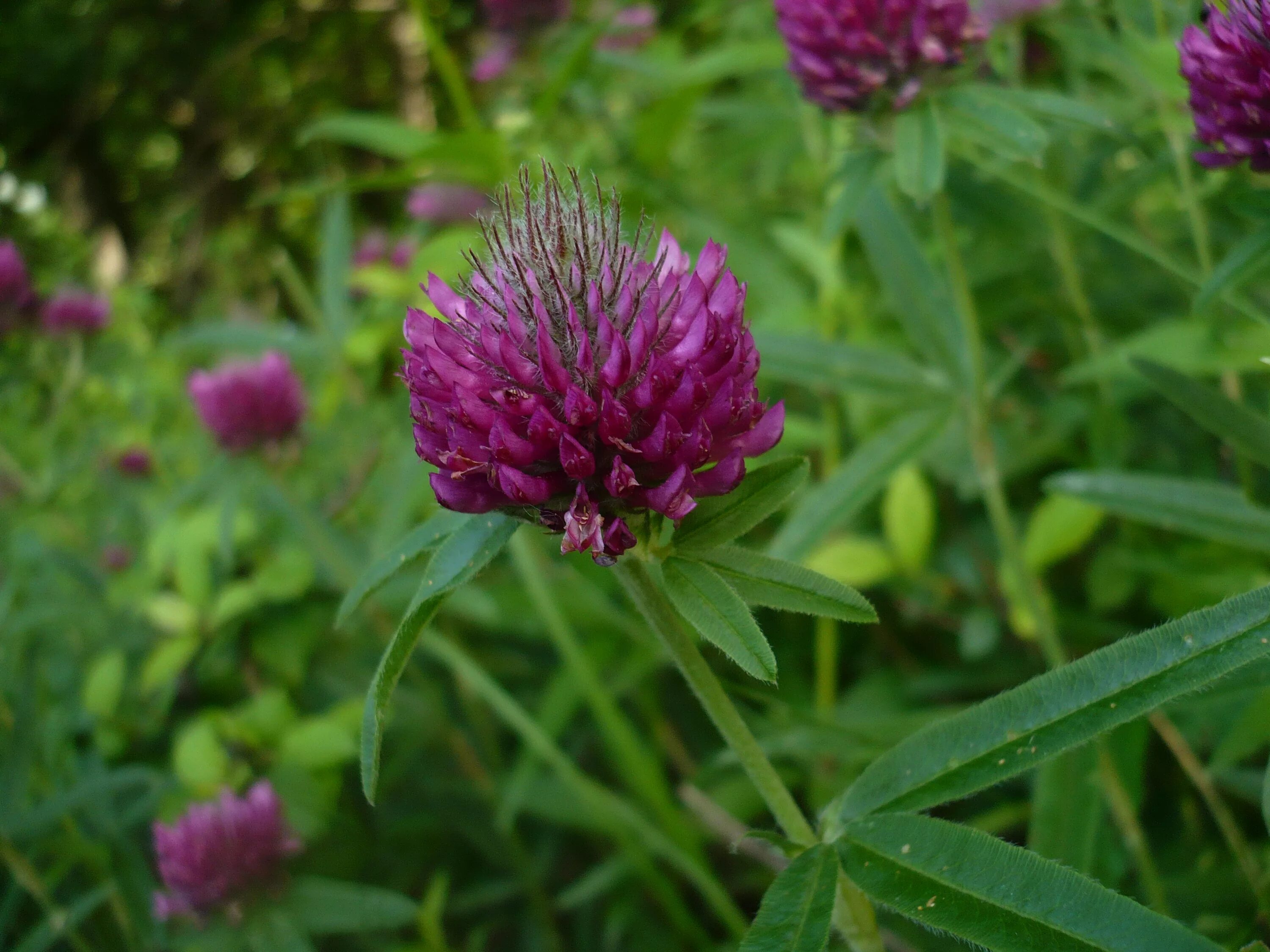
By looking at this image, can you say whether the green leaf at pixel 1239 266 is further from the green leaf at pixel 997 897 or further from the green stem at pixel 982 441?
the green leaf at pixel 997 897

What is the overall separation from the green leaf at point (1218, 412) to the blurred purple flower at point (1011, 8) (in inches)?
49.4

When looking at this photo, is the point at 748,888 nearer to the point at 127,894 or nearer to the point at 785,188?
the point at 127,894

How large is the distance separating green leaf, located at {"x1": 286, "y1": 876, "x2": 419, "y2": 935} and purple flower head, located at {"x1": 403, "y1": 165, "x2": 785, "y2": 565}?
110 centimetres

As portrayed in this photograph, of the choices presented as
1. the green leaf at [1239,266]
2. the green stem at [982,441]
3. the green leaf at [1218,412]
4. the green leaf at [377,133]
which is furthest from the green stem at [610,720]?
the green leaf at [1239,266]

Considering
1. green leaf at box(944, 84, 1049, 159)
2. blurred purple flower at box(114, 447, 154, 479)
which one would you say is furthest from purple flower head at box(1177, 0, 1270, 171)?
blurred purple flower at box(114, 447, 154, 479)

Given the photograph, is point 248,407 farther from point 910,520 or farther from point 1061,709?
point 1061,709

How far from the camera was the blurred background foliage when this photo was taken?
171 cm

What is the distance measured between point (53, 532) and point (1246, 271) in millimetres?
4206

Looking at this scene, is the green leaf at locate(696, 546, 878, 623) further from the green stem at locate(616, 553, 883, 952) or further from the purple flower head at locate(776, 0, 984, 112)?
the purple flower head at locate(776, 0, 984, 112)

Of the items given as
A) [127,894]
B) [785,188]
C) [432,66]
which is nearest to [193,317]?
[432,66]

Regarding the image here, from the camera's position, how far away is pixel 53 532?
402 centimetres

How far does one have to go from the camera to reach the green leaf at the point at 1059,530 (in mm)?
1899

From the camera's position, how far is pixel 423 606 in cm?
93

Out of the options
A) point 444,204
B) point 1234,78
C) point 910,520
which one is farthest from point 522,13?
point 1234,78
